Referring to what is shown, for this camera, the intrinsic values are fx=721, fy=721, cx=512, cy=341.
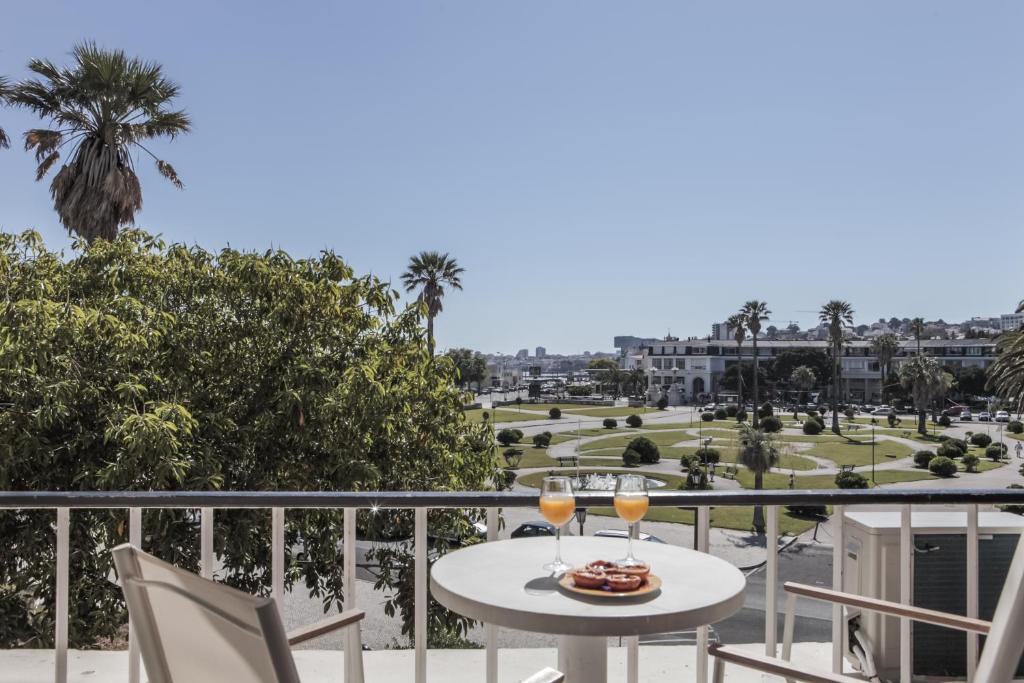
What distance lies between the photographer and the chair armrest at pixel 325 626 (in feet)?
5.28

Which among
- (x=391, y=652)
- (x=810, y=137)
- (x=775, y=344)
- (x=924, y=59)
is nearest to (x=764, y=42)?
(x=924, y=59)

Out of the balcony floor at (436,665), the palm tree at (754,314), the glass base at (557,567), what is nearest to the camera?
the glass base at (557,567)

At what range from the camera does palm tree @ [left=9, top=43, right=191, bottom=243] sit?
44.4 feet

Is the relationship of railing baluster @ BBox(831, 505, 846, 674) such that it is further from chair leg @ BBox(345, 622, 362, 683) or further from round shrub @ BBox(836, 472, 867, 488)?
round shrub @ BBox(836, 472, 867, 488)

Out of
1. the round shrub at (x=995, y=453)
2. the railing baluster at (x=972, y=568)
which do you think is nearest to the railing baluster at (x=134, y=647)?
the railing baluster at (x=972, y=568)

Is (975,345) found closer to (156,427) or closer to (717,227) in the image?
(717,227)

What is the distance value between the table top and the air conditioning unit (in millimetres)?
1904

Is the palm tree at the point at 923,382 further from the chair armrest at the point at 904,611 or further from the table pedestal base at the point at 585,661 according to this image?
the table pedestal base at the point at 585,661

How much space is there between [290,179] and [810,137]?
82.6ft

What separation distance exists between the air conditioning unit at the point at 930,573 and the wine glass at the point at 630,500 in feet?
6.66

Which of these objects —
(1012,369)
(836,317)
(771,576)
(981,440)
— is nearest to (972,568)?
(771,576)

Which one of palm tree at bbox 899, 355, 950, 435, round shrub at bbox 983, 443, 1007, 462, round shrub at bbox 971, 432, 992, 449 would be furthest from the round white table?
palm tree at bbox 899, 355, 950, 435

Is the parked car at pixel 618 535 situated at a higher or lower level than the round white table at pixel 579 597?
lower

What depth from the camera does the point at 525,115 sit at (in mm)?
26766
